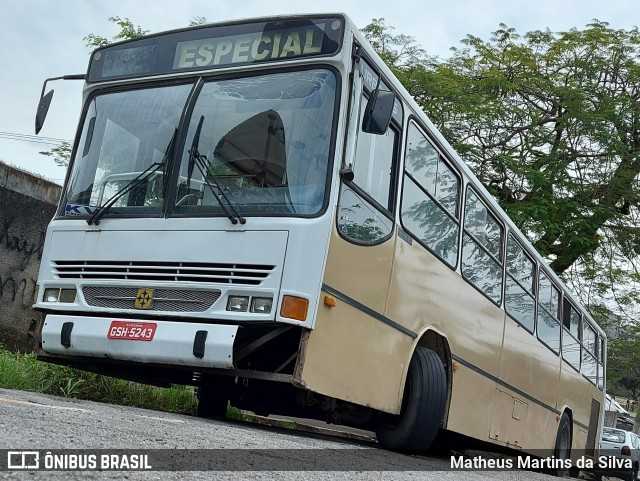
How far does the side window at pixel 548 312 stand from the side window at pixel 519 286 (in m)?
0.41

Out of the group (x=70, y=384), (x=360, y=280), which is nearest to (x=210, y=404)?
(x=70, y=384)

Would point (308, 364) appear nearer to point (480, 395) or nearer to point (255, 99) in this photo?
point (255, 99)

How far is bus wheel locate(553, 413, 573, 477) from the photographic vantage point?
1261cm

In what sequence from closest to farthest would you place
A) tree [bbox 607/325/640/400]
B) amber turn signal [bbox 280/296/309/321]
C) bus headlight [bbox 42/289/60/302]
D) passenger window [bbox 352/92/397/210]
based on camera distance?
amber turn signal [bbox 280/296/309/321]
passenger window [bbox 352/92/397/210]
bus headlight [bbox 42/289/60/302]
tree [bbox 607/325/640/400]

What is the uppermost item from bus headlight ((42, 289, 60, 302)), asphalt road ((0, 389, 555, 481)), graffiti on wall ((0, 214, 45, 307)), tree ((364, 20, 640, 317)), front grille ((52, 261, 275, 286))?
tree ((364, 20, 640, 317))

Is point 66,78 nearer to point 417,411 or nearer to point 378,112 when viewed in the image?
point 378,112

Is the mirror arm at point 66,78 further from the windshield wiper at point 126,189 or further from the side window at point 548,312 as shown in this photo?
the side window at point 548,312

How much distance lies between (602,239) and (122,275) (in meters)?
13.0

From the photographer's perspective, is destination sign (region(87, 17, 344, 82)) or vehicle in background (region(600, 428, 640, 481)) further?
vehicle in background (region(600, 428, 640, 481))

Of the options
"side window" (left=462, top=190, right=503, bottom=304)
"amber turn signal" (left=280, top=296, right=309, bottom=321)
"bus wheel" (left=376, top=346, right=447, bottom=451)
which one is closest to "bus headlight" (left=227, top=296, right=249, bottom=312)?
"amber turn signal" (left=280, top=296, right=309, bottom=321)

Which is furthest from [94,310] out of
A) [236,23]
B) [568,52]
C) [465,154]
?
[568,52]

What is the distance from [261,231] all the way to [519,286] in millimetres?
5457

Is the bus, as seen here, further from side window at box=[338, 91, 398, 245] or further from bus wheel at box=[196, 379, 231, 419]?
bus wheel at box=[196, 379, 231, 419]

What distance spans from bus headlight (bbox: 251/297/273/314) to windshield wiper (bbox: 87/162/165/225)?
1457mm
